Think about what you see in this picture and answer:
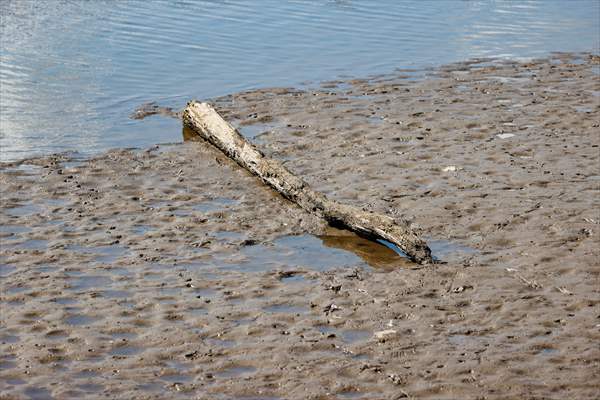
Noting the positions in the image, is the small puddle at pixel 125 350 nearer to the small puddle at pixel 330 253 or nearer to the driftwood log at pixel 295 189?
the small puddle at pixel 330 253

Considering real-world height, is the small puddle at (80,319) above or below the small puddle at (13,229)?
below

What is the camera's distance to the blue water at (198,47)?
43.4 ft

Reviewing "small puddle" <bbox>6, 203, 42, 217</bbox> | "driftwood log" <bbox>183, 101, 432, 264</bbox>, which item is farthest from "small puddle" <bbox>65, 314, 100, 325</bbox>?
"driftwood log" <bbox>183, 101, 432, 264</bbox>

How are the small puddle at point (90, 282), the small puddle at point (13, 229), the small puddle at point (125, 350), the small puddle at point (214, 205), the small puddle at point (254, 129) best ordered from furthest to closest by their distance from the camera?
1. the small puddle at point (254, 129)
2. the small puddle at point (214, 205)
3. the small puddle at point (13, 229)
4. the small puddle at point (90, 282)
5. the small puddle at point (125, 350)

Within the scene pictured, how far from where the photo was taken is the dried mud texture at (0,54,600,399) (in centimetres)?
661

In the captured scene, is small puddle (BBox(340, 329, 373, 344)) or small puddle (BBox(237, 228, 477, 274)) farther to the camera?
small puddle (BBox(237, 228, 477, 274))

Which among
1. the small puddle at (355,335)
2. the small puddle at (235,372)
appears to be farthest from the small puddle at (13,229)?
the small puddle at (355,335)

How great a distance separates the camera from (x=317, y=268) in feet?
28.0

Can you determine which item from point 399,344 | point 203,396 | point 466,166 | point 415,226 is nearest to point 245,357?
point 203,396

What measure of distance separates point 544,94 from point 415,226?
5492mm

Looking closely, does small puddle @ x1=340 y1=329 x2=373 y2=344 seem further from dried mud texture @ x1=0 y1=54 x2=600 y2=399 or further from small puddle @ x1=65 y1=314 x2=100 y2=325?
small puddle @ x1=65 y1=314 x2=100 y2=325

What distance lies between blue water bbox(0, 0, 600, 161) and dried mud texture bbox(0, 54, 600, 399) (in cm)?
173

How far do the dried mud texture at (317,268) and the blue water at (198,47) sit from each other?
1.73 m

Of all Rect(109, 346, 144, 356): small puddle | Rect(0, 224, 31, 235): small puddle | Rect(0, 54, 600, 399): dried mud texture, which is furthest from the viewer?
Rect(0, 224, 31, 235): small puddle
